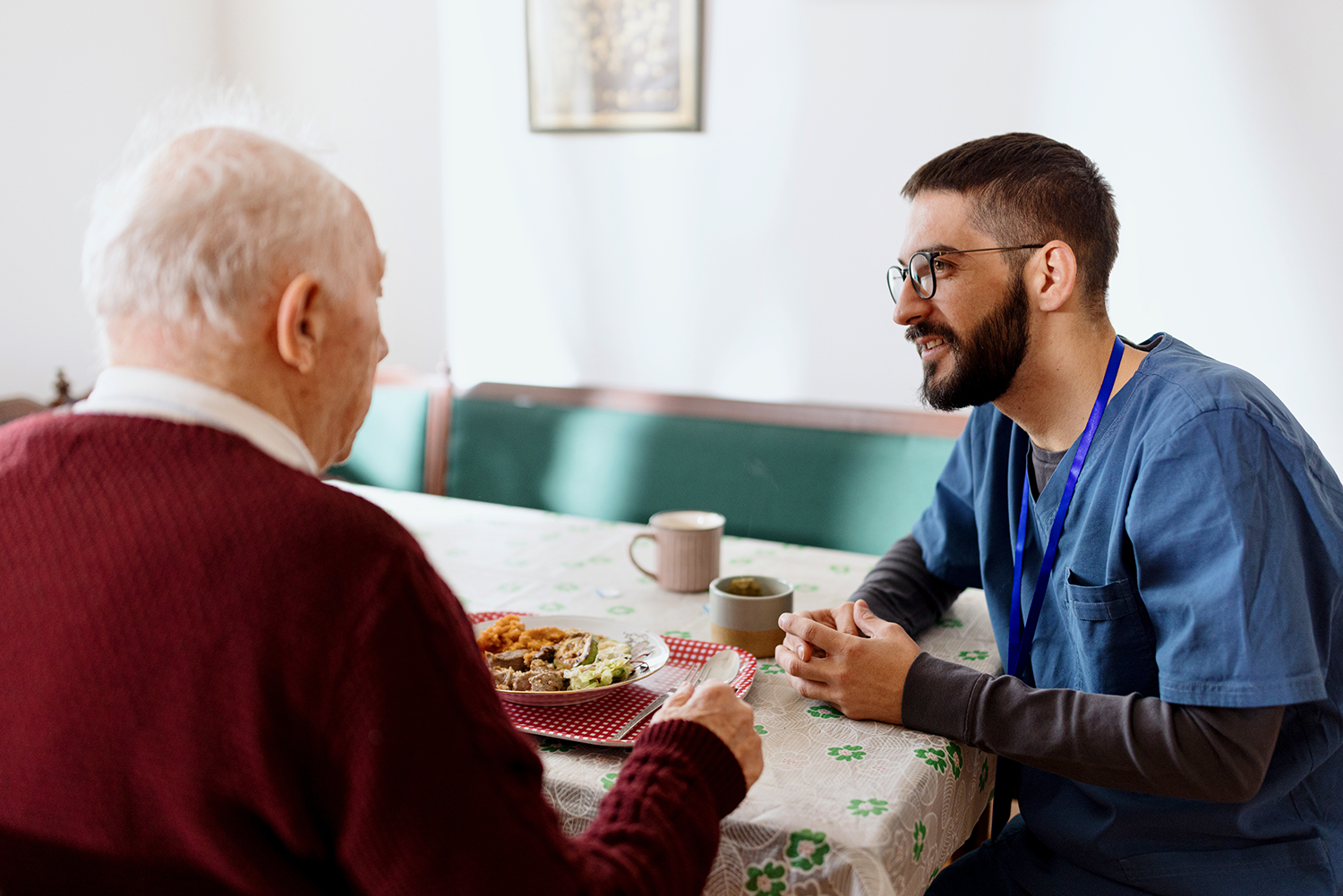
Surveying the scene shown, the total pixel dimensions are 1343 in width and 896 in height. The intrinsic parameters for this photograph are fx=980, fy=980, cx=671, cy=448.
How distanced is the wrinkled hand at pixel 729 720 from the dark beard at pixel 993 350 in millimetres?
582

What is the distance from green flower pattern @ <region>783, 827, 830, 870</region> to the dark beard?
63cm

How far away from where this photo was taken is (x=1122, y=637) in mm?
1086

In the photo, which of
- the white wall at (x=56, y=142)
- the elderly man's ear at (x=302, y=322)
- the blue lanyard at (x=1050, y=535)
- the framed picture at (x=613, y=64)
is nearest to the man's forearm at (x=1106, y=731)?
the blue lanyard at (x=1050, y=535)

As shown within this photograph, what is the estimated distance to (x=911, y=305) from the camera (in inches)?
51.4

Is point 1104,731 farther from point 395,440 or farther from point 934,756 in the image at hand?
point 395,440

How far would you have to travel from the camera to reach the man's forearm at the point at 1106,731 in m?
0.94

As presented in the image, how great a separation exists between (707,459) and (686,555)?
91cm

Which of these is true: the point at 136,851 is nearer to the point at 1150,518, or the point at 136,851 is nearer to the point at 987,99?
the point at 1150,518

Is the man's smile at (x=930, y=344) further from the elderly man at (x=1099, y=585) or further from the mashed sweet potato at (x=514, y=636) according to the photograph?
the mashed sweet potato at (x=514, y=636)

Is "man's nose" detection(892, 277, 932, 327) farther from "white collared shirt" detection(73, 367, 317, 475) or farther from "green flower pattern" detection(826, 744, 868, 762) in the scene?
"white collared shirt" detection(73, 367, 317, 475)

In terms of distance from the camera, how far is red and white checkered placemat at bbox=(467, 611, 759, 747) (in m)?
0.99

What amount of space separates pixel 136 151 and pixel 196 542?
37cm

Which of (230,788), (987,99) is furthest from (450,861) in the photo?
(987,99)

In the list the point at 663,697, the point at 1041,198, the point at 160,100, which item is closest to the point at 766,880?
the point at 663,697
